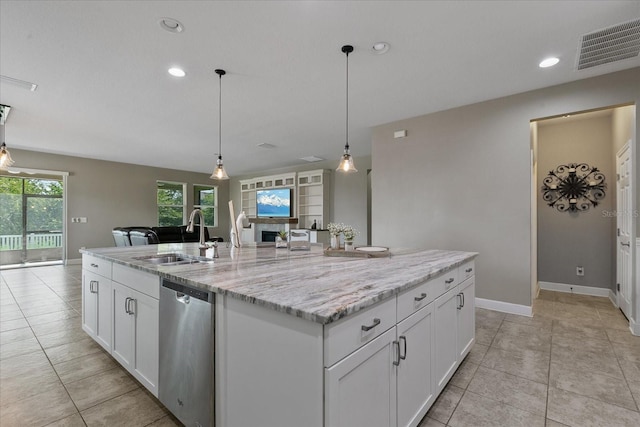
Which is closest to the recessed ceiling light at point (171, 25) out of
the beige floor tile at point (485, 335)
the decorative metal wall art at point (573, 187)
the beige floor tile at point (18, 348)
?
the beige floor tile at point (18, 348)

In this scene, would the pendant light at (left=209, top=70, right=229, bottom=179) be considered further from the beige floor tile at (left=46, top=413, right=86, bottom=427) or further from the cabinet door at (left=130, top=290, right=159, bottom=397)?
the beige floor tile at (left=46, top=413, right=86, bottom=427)

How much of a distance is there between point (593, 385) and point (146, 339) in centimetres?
299

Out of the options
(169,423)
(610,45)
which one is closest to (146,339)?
(169,423)

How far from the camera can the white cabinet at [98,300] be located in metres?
2.23

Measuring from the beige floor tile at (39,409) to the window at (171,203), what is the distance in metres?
7.54

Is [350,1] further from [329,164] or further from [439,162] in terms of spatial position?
[329,164]

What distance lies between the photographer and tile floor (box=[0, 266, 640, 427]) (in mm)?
1686

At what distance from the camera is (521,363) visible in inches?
89.4

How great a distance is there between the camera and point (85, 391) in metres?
1.94

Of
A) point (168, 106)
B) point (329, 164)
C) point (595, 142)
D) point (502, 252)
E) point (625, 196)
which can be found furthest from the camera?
point (329, 164)

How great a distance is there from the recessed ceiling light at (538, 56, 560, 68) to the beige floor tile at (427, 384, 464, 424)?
2.99 meters

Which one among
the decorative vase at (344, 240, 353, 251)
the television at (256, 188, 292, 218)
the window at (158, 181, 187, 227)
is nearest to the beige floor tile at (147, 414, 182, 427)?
the decorative vase at (344, 240, 353, 251)

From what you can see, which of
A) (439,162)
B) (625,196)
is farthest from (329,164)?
(625,196)

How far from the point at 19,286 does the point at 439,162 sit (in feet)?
23.1
